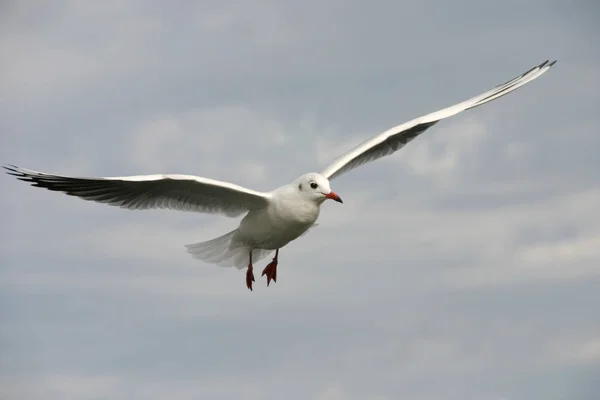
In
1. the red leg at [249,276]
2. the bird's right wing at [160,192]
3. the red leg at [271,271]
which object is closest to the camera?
the bird's right wing at [160,192]

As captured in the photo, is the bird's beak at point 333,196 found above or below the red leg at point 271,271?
above

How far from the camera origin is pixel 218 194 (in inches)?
573

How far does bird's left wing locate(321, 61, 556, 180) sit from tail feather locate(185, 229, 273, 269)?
5.45ft

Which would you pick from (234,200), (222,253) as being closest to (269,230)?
(234,200)

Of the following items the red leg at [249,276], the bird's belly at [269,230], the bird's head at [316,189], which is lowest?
the red leg at [249,276]

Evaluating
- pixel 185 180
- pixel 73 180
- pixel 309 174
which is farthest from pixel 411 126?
pixel 73 180

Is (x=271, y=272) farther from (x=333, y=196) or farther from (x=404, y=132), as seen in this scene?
(x=404, y=132)

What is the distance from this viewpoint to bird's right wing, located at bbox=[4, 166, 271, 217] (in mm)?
13641

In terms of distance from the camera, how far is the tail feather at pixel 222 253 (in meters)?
15.9

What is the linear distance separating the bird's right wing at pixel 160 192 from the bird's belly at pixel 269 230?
7.8 inches

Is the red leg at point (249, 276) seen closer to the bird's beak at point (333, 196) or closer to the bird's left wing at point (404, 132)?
the bird's left wing at point (404, 132)

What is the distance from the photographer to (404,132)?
1727 centimetres

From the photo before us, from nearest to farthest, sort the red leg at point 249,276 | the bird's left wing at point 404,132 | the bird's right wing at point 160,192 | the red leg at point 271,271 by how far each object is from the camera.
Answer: the bird's right wing at point 160,192
the red leg at point 249,276
the red leg at point 271,271
the bird's left wing at point 404,132

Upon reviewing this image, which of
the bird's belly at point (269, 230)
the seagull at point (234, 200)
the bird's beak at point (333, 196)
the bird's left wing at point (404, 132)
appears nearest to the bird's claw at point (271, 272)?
the seagull at point (234, 200)
